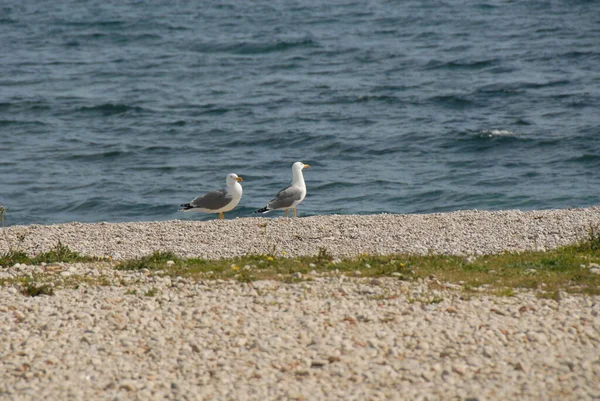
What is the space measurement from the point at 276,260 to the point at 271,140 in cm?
2043

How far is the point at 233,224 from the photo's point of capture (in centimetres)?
1872

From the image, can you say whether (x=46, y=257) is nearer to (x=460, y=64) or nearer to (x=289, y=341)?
(x=289, y=341)

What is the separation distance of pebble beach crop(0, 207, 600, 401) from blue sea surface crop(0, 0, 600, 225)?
1352 cm

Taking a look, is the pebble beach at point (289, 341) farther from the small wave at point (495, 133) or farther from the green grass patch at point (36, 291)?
the small wave at point (495, 133)

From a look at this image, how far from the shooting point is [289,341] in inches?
420

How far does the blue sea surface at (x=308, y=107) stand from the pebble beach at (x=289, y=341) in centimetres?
1352

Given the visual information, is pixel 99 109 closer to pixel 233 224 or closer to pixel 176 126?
pixel 176 126

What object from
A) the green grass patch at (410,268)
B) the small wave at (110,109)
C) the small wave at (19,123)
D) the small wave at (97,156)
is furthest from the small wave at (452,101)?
the green grass patch at (410,268)

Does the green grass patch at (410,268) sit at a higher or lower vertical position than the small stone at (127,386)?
lower

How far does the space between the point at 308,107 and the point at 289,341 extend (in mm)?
28841

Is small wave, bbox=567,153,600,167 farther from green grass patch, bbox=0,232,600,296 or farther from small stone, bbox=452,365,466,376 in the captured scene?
small stone, bbox=452,365,466,376

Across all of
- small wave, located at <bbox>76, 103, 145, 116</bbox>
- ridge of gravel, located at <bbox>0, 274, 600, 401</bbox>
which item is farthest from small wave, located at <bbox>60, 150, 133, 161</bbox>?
ridge of gravel, located at <bbox>0, 274, 600, 401</bbox>

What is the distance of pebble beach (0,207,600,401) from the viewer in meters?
9.55

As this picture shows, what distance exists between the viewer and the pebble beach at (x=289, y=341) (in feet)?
31.3
